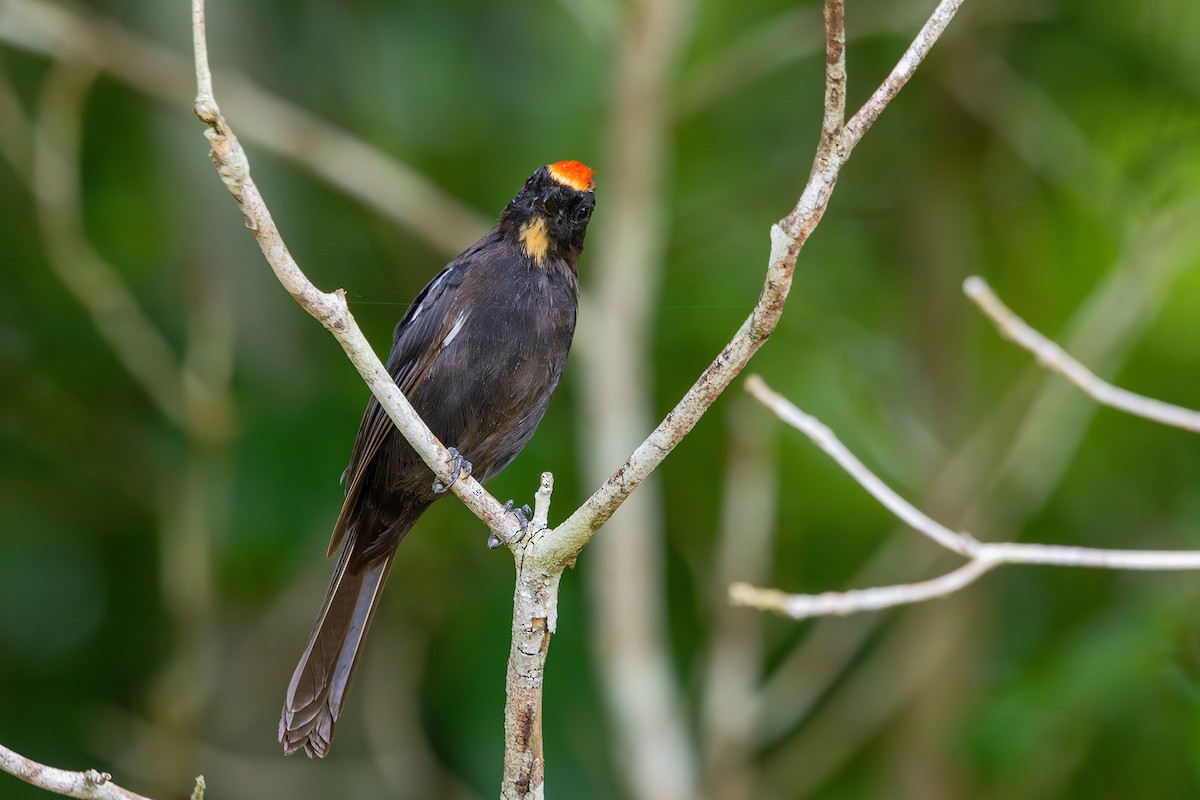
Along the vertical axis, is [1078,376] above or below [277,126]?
below

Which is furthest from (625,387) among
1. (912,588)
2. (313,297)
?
(313,297)

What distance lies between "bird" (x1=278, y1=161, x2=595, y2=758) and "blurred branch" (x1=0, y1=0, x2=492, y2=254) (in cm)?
139

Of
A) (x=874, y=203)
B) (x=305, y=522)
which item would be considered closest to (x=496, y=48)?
(x=874, y=203)

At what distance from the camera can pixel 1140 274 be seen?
5473 millimetres

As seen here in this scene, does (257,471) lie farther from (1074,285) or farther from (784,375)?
(1074,285)

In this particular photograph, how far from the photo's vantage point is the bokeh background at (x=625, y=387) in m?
5.41

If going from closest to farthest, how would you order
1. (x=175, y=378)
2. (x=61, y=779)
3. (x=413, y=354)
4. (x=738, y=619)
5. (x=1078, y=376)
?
(x=61, y=779), (x=1078, y=376), (x=413, y=354), (x=738, y=619), (x=175, y=378)

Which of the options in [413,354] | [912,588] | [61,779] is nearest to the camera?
[61,779]

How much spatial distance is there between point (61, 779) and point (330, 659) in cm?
149

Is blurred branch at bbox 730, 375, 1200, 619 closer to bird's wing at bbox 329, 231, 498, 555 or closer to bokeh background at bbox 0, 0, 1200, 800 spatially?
bird's wing at bbox 329, 231, 498, 555

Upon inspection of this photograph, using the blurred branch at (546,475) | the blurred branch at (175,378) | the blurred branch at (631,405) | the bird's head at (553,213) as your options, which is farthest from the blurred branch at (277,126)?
the blurred branch at (546,475)

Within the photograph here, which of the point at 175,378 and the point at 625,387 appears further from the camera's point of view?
the point at 175,378

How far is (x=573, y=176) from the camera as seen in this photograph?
4191 mm

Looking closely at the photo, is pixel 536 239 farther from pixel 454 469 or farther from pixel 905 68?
pixel 905 68
